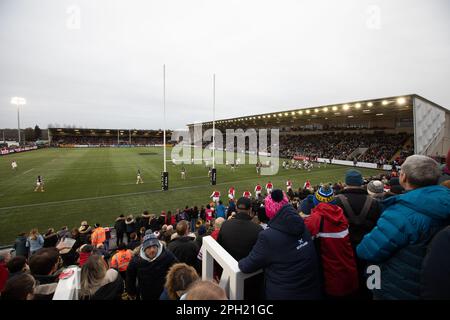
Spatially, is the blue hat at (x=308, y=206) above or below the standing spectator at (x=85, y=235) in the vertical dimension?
above

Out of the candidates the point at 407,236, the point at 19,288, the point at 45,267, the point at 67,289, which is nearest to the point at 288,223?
the point at 407,236

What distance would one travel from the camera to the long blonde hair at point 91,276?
8.86 ft

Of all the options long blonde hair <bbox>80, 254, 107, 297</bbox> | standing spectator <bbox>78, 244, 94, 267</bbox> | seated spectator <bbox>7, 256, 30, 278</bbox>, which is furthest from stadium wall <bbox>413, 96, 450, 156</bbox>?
seated spectator <bbox>7, 256, 30, 278</bbox>

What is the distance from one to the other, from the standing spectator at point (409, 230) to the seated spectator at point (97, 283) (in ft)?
9.69

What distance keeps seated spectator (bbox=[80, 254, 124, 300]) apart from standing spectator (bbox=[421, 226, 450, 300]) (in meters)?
3.24

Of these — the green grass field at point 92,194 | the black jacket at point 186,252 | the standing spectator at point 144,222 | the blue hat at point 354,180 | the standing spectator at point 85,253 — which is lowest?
the green grass field at point 92,194

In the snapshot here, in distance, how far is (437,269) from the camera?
5.02 feet

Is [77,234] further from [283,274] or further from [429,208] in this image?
[429,208]

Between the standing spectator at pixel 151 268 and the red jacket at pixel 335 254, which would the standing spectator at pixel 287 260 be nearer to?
the red jacket at pixel 335 254

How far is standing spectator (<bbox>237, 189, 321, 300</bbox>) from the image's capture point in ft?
7.16

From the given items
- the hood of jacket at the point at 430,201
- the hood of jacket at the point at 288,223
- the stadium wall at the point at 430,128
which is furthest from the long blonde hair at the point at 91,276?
the stadium wall at the point at 430,128

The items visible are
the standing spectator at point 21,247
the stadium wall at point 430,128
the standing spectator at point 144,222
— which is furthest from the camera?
the stadium wall at point 430,128

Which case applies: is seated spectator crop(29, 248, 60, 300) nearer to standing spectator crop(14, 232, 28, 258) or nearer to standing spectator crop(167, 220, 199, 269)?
standing spectator crop(167, 220, 199, 269)
